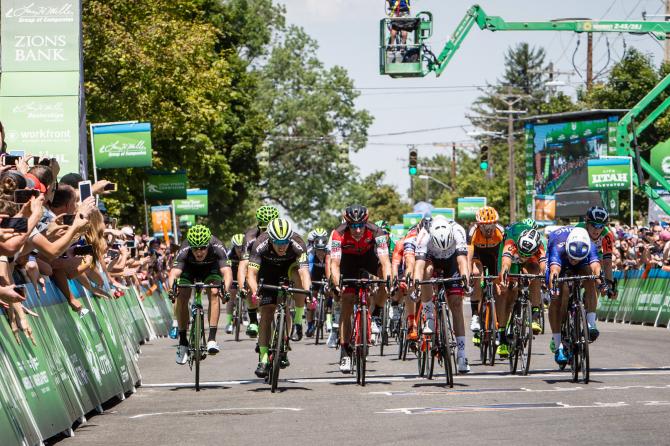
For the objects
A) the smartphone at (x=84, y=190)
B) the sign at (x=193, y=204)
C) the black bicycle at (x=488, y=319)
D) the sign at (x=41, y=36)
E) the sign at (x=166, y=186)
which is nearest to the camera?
the smartphone at (x=84, y=190)

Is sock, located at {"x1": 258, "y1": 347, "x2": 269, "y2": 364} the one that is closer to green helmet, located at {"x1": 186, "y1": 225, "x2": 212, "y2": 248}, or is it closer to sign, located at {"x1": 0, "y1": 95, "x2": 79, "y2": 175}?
green helmet, located at {"x1": 186, "y1": 225, "x2": 212, "y2": 248}

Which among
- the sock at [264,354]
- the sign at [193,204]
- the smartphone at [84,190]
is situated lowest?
the sock at [264,354]

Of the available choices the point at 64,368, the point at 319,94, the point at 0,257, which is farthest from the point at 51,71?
the point at 319,94

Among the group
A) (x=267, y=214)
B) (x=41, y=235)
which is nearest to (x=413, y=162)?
(x=267, y=214)

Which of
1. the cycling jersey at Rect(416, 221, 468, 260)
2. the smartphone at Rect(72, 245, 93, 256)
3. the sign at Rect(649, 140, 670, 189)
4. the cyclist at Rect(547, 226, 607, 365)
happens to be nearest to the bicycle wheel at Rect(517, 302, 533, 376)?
the cyclist at Rect(547, 226, 607, 365)

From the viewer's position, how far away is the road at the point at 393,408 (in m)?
10.8

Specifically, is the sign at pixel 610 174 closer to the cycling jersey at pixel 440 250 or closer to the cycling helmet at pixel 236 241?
the cycling helmet at pixel 236 241

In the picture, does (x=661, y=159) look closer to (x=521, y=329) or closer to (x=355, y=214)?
(x=521, y=329)

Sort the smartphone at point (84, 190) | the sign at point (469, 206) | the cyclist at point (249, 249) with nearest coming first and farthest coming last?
the smartphone at point (84, 190) < the cyclist at point (249, 249) < the sign at point (469, 206)

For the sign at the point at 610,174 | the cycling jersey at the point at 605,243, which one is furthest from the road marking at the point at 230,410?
the sign at the point at 610,174

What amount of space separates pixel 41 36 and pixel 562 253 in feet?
38.0

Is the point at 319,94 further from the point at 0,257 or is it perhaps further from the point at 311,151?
the point at 0,257

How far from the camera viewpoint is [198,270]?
56.9 feet

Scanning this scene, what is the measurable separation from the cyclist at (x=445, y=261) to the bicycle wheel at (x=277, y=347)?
5.36 ft
